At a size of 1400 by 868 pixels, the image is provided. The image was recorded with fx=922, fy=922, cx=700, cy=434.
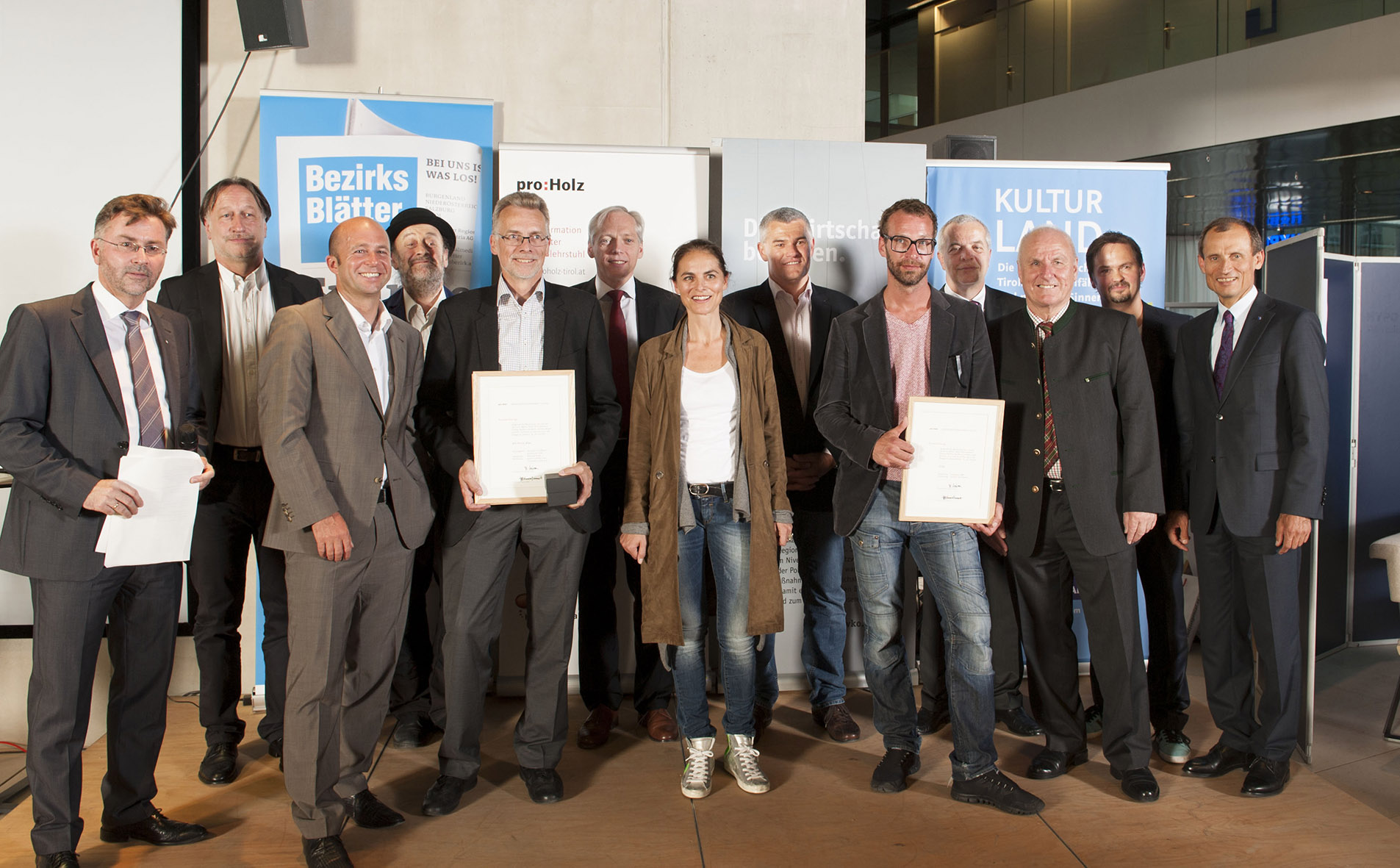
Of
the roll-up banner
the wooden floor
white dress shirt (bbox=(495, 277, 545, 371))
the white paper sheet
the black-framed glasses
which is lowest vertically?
the wooden floor

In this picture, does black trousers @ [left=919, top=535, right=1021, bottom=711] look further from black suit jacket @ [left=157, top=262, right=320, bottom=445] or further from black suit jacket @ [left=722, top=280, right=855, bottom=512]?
black suit jacket @ [left=157, top=262, right=320, bottom=445]

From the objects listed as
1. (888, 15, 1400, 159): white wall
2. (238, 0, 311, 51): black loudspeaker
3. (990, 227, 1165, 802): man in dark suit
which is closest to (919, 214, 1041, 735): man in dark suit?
(990, 227, 1165, 802): man in dark suit

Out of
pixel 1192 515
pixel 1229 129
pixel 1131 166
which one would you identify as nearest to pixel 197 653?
pixel 1192 515

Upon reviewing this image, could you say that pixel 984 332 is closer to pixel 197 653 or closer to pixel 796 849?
pixel 796 849

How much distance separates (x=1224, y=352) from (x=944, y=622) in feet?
4.61

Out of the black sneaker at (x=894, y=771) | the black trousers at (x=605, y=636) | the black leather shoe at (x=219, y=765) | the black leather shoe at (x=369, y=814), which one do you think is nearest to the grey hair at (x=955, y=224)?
the black trousers at (x=605, y=636)

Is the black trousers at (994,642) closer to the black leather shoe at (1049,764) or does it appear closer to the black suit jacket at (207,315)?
the black leather shoe at (1049,764)

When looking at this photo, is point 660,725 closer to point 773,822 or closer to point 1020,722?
point 773,822

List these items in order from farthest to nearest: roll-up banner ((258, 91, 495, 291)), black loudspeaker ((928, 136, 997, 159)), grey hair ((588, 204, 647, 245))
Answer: black loudspeaker ((928, 136, 997, 159)) → roll-up banner ((258, 91, 495, 291)) → grey hair ((588, 204, 647, 245))

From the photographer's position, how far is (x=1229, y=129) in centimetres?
962

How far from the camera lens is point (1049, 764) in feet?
10.9

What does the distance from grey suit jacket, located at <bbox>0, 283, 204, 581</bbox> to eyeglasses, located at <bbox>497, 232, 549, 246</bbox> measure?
1200 mm

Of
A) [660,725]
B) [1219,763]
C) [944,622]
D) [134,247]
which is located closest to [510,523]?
[660,725]

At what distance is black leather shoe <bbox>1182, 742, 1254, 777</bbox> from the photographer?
3.34 metres
